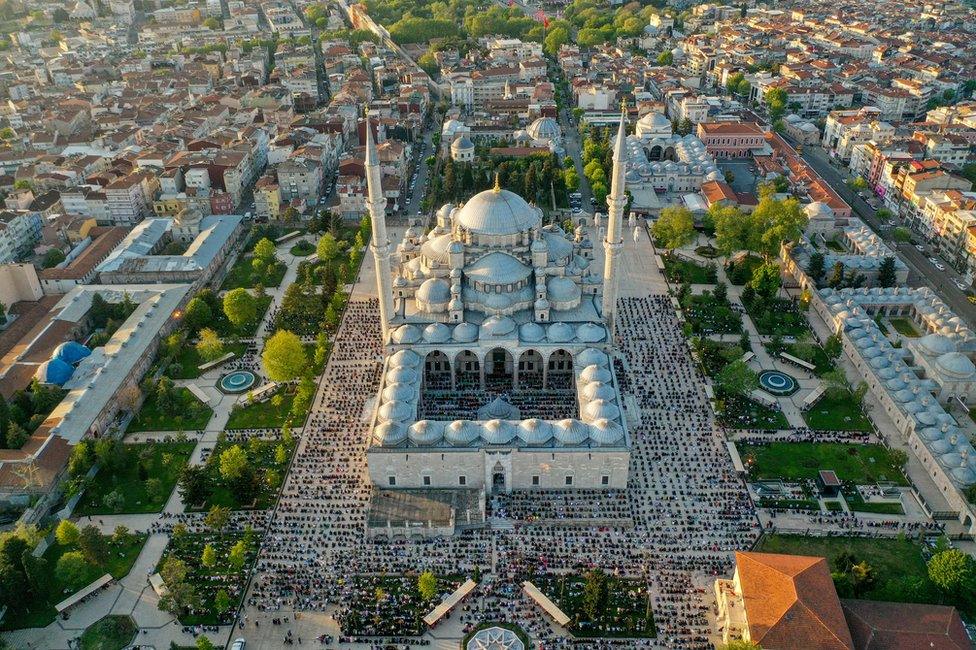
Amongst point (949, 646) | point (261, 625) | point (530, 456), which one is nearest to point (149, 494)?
point (261, 625)

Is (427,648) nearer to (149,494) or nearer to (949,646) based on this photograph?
(149,494)

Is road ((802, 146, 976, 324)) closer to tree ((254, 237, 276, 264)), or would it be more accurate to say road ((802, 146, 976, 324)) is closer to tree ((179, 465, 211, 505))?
tree ((179, 465, 211, 505))

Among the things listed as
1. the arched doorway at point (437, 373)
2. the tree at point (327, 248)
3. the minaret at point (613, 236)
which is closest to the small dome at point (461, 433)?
the arched doorway at point (437, 373)

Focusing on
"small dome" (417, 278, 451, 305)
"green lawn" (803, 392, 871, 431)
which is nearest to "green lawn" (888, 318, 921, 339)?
"green lawn" (803, 392, 871, 431)

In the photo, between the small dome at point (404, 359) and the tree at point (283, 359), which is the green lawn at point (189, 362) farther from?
the small dome at point (404, 359)

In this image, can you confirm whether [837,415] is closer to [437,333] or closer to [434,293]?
[437,333]

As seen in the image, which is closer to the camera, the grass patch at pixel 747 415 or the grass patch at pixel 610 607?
the grass patch at pixel 610 607

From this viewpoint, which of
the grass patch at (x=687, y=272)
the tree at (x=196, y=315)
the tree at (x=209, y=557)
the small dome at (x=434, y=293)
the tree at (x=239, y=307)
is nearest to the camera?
the tree at (x=209, y=557)
